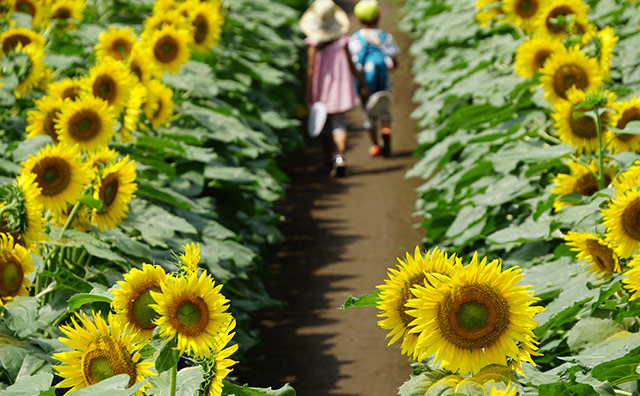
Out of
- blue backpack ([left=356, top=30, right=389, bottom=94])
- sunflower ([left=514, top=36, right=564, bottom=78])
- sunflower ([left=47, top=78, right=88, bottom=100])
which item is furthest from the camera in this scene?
blue backpack ([left=356, top=30, right=389, bottom=94])

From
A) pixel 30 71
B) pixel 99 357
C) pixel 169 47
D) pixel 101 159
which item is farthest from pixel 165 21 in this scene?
pixel 99 357

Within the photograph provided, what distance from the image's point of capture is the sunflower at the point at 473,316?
2.52 metres

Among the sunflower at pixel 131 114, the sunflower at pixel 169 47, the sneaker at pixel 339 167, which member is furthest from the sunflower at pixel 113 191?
the sneaker at pixel 339 167

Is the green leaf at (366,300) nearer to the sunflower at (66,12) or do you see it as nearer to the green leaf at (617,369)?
the green leaf at (617,369)

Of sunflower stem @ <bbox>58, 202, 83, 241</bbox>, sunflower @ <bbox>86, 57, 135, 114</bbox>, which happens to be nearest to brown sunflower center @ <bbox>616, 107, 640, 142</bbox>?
sunflower stem @ <bbox>58, 202, 83, 241</bbox>

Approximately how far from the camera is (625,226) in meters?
3.27

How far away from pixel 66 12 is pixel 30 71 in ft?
6.07

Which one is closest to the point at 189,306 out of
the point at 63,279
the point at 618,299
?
the point at 63,279

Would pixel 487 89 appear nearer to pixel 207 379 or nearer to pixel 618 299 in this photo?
pixel 618 299

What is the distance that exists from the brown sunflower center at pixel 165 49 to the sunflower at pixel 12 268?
2.93m

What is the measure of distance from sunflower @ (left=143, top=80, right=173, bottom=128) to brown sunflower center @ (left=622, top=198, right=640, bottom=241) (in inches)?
116

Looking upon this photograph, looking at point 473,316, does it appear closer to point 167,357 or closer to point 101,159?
point 167,357

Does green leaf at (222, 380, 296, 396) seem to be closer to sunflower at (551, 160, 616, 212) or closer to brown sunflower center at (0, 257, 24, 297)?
brown sunflower center at (0, 257, 24, 297)

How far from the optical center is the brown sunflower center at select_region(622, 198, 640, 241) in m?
3.25
